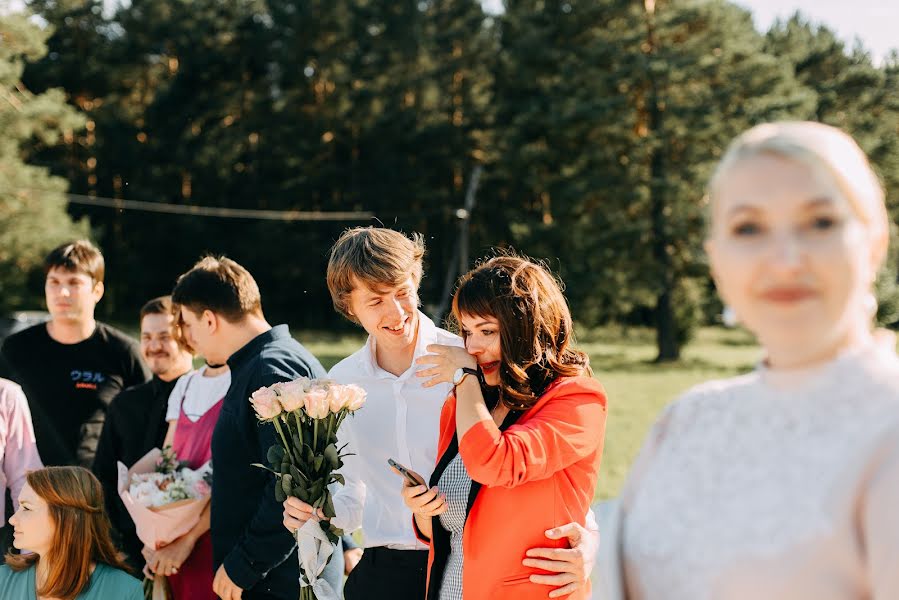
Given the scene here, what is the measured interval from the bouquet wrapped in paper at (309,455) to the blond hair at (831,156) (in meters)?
1.71

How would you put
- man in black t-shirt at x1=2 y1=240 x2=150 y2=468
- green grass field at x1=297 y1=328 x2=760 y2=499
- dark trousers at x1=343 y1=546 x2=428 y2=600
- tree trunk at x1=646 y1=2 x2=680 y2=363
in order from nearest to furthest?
dark trousers at x1=343 y1=546 x2=428 y2=600, man in black t-shirt at x1=2 y1=240 x2=150 y2=468, green grass field at x1=297 y1=328 x2=760 y2=499, tree trunk at x1=646 y1=2 x2=680 y2=363

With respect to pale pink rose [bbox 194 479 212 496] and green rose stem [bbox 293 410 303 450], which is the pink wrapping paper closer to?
pale pink rose [bbox 194 479 212 496]

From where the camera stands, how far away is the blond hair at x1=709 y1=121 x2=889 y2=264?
1017 mm

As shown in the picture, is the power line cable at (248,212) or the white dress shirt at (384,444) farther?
the power line cable at (248,212)

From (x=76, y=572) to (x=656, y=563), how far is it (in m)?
2.75

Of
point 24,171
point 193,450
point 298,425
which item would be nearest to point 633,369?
point 24,171

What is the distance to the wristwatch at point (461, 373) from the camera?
2.26 metres

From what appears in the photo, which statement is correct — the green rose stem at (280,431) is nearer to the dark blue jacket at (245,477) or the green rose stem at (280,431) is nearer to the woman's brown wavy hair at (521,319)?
the dark blue jacket at (245,477)

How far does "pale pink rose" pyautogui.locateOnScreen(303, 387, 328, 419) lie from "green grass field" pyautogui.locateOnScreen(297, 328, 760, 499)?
5922 mm

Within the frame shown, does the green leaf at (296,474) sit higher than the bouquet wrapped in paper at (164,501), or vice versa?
the green leaf at (296,474)

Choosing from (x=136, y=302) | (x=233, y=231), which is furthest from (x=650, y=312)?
(x=136, y=302)

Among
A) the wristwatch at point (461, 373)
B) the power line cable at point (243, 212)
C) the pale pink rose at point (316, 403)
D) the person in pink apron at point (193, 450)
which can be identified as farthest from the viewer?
the power line cable at point (243, 212)

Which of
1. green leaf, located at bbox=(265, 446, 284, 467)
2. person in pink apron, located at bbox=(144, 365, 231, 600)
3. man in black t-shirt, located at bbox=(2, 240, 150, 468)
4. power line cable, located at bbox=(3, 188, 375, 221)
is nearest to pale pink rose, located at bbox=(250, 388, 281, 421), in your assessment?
green leaf, located at bbox=(265, 446, 284, 467)

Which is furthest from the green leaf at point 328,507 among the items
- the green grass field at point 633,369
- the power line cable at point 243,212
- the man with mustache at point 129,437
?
the power line cable at point 243,212
